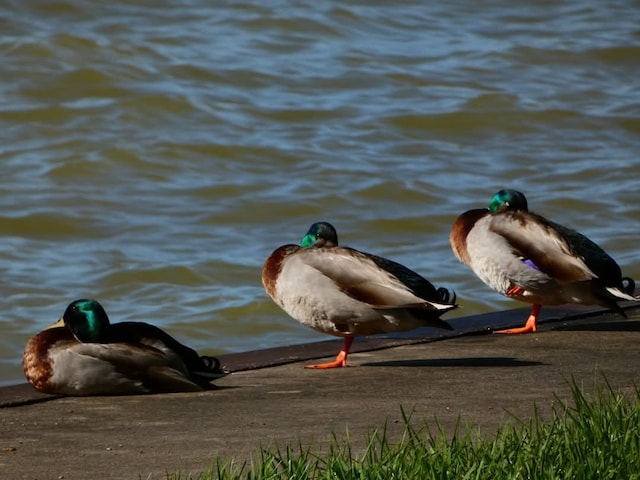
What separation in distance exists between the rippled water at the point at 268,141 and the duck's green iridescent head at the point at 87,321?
3.57m

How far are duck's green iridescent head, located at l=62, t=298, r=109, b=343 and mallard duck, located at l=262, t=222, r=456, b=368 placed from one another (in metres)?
0.87

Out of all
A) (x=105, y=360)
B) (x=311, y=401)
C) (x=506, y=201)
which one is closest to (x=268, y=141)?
(x=506, y=201)

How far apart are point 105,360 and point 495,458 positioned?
86.2 inches

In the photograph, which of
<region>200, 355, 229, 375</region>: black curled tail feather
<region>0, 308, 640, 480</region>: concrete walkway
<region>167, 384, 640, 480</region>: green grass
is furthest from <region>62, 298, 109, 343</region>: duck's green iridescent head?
<region>167, 384, 640, 480</region>: green grass

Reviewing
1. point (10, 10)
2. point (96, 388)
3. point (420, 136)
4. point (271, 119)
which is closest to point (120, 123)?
point (271, 119)

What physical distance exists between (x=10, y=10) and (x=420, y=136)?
6585 millimetres

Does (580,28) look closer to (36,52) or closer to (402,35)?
(402,35)

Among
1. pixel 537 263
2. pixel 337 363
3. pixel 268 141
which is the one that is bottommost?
pixel 337 363

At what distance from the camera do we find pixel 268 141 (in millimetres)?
16609

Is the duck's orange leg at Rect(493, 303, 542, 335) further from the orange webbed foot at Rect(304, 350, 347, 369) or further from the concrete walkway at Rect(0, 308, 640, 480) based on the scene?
the orange webbed foot at Rect(304, 350, 347, 369)

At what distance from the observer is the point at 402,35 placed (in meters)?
21.6

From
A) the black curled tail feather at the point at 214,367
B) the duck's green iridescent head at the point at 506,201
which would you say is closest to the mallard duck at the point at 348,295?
the black curled tail feather at the point at 214,367

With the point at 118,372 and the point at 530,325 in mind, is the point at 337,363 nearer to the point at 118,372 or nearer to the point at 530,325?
the point at 118,372

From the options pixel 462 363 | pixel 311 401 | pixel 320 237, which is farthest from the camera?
pixel 320 237
